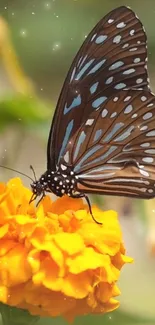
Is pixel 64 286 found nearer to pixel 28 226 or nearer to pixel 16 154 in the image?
pixel 28 226

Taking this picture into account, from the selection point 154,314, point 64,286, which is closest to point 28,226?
point 64,286

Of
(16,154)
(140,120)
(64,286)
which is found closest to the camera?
(64,286)

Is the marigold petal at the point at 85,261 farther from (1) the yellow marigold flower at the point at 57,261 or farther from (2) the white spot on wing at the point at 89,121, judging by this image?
(2) the white spot on wing at the point at 89,121

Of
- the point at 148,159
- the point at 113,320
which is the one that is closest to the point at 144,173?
the point at 148,159

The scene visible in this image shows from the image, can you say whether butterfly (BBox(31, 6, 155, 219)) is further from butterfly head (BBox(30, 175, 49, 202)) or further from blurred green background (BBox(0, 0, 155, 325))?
blurred green background (BBox(0, 0, 155, 325))

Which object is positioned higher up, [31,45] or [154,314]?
[31,45]

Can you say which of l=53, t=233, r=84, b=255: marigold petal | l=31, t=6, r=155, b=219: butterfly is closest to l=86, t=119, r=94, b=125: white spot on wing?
l=31, t=6, r=155, b=219: butterfly
